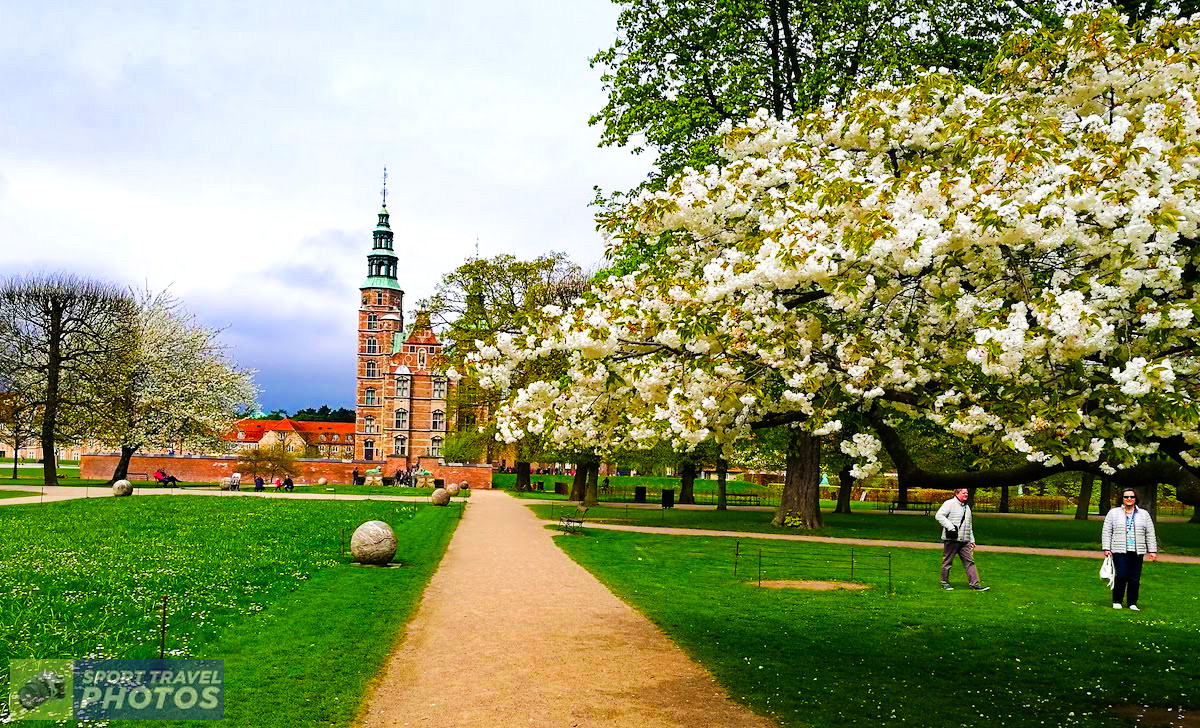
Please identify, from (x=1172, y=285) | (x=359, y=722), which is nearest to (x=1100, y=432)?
(x=1172, y=285)

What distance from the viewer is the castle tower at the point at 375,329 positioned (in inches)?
4724

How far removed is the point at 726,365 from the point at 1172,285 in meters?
3.86

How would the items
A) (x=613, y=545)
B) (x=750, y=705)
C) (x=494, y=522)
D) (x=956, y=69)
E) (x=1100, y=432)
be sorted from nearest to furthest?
(x=1100, y=432)
(x=750, y=705)
(x=956, y=69)
(x=613, y=545)
(x=494, y=522)

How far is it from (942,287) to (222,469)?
70.3 meters

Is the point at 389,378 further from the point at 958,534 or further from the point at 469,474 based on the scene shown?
the point at 958,534

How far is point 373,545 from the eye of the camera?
19.7m

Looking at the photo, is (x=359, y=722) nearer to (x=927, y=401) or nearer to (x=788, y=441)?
(x=927, y=401)

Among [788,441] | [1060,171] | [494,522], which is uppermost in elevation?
[1060,171]

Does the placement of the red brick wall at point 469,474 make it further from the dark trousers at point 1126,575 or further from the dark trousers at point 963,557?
the dark trousers at point 1126,575

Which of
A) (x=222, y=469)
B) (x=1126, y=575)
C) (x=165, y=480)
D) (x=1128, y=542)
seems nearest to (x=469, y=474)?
(x=222, y=469)

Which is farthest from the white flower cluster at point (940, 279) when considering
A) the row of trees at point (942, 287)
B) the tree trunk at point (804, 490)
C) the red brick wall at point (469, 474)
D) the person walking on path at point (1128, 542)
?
the red brick wall at point (469, 474)

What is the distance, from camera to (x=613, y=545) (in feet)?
88.6

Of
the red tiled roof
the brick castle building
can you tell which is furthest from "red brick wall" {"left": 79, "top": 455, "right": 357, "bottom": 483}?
the red tiled roof

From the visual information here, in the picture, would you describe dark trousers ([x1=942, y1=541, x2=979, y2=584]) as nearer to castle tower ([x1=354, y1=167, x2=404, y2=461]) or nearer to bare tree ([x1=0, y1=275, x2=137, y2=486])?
bare tree ([x1=0, y1=275, x2=137, y2=486])
